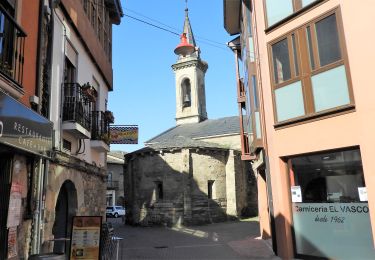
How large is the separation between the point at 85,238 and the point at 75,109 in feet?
10.5

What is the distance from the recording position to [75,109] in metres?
9.02

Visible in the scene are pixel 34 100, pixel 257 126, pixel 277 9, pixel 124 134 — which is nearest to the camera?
pixel 34 100

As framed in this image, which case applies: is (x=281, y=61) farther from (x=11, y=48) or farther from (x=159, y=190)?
(x=159, y=190)

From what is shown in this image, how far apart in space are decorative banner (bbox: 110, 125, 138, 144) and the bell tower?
31.1 m

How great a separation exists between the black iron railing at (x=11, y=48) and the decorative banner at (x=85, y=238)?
277 centimetres

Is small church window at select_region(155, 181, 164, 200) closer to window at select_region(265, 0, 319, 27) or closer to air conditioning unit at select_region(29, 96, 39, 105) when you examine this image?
window at select_region(265, 0, 319, 27)

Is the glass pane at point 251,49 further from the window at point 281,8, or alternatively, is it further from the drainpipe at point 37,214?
the drainpipe at point 37,214

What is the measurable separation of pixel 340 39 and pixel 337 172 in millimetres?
2998

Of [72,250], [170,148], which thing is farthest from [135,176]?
[72,250]

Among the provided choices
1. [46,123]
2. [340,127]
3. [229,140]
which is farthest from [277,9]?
[229,140]

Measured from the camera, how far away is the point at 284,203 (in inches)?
381

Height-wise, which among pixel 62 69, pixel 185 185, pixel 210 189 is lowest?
pixel 210 189

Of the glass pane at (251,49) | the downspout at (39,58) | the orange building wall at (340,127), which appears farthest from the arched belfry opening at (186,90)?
the downspout at (39,58)

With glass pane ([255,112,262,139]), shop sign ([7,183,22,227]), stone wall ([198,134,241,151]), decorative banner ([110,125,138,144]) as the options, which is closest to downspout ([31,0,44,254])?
shop sign ([7,183,22,227])
